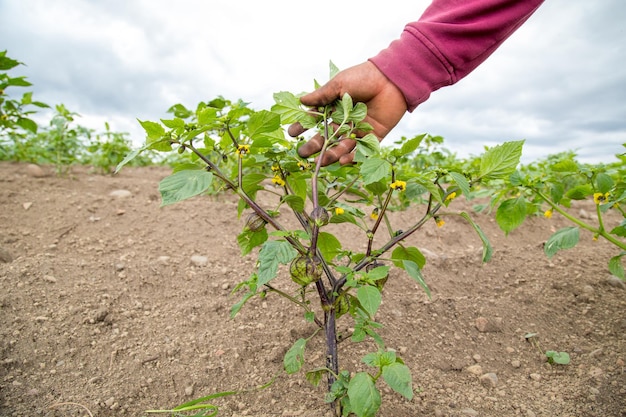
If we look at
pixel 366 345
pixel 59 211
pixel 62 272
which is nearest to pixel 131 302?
pixel 62 272

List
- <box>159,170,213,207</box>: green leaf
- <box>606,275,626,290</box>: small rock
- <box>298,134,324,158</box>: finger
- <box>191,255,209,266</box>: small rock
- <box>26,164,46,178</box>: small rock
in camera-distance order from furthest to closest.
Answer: <box>26,164,46,178</box>: small rock < <box>191,255,209,266</box>: small rock < <box>606,275,626,290</box>: small rock < <box>298,134,324,158</box>: finger < <box>159,170,213,207</box>: green leaf

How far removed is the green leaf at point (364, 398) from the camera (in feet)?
3.59

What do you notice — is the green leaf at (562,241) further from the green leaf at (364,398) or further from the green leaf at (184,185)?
the green leaf at (184,185)

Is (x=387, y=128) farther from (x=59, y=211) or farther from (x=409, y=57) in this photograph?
(x=59, y=211)

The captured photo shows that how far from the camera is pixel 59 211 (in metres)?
3.18

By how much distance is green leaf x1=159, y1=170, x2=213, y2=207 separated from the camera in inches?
42.9

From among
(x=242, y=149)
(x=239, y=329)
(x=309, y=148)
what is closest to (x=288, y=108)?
(x=309, y=148)

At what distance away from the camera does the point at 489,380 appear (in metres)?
1.62

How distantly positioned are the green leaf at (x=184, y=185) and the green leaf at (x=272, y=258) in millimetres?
248

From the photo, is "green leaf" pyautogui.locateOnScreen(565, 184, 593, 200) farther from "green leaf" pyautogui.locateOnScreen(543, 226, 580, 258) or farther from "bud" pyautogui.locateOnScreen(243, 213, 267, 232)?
"bud" pyautogui.locateOnScreen(243, 213, 267, 232)

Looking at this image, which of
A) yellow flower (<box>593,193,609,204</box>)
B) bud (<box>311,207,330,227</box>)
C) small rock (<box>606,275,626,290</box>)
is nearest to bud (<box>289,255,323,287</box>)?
bud (<box>311,207,330,227</box>)

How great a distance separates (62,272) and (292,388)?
1.58 meters

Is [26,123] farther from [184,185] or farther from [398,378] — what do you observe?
[398,378]

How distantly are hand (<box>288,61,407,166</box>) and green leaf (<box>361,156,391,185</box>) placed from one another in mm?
246
